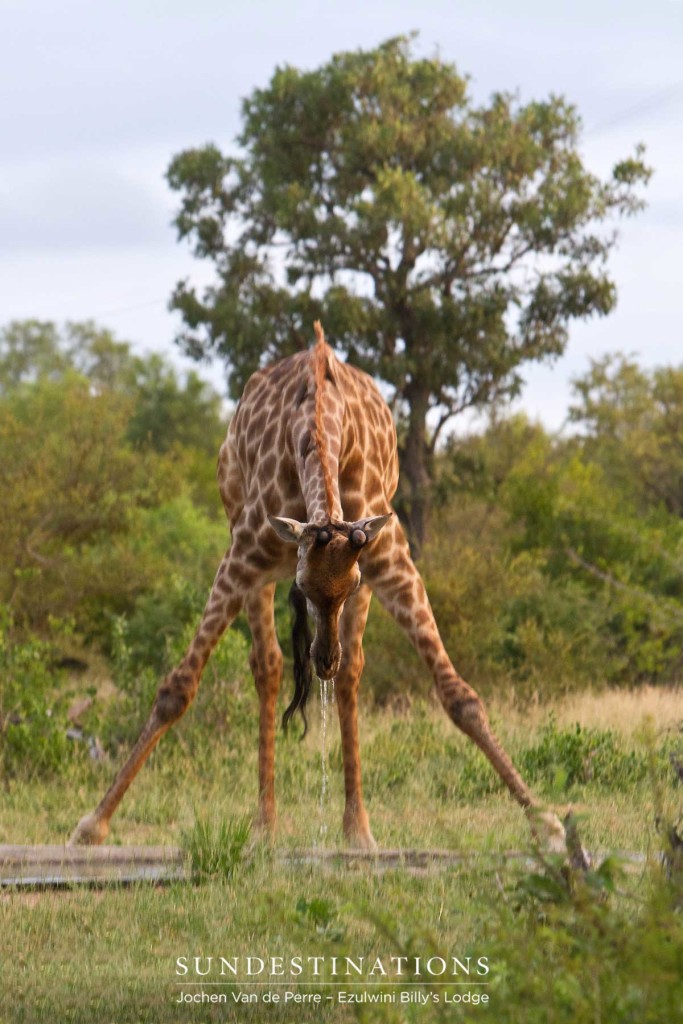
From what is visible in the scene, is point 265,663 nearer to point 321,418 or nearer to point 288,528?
point 321,418

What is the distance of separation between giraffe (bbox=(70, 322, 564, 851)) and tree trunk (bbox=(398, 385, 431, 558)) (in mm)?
10762

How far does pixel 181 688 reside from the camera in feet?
21.6

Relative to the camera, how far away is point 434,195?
1806 centimetres

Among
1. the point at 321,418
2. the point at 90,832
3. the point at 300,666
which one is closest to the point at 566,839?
the point at 321,418

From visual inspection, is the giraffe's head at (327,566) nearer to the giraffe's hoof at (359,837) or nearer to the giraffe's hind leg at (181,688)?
the giraffe's hind leg at (181,688)

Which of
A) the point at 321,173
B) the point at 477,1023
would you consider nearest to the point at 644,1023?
the point at 477,1023

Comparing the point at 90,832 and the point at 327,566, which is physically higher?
the point at 327,566

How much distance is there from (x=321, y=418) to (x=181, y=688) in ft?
5.04

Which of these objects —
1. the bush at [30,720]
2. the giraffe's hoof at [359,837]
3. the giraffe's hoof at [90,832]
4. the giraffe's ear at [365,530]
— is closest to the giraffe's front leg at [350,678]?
the giraffe's hoof at [359,837]

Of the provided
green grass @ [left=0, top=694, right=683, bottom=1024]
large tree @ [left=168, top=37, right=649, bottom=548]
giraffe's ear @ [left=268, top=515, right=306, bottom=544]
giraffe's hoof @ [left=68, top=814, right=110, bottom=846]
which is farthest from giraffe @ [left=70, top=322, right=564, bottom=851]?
large tree @ [left=168, top=37, right=649, bottom=548]

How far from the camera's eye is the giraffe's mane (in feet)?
18.8

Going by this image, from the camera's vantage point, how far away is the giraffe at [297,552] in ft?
20.5

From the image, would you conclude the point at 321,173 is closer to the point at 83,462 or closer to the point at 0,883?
the point at 83,462

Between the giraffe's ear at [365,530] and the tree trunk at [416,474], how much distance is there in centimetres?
1260
